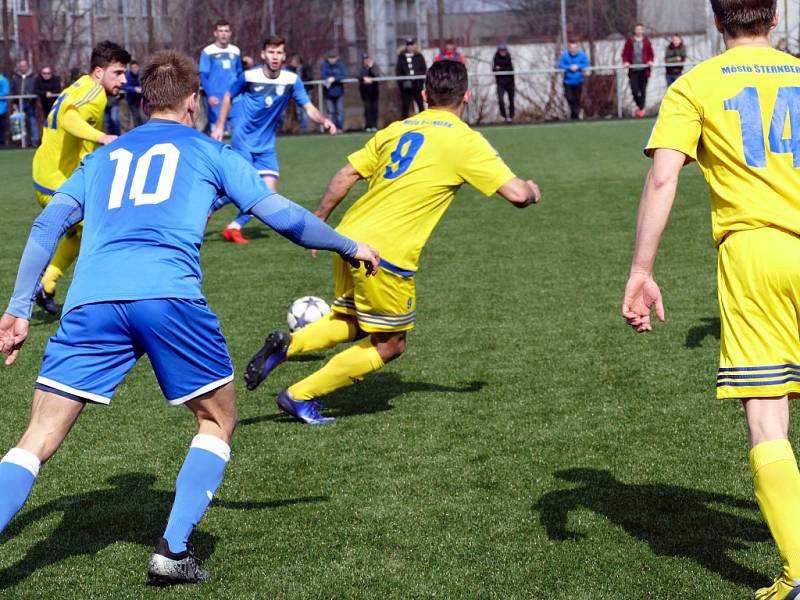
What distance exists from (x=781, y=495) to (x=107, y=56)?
6.44m

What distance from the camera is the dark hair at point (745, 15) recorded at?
12.2ft

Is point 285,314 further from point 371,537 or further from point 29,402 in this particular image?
point 371,537

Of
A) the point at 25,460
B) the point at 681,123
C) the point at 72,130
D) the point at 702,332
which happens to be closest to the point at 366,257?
the point at 681,123

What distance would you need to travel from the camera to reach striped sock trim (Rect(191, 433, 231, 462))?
167 inches

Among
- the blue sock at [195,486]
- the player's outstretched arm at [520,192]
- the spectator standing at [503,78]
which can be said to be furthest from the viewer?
the spectator standing at [503,78]

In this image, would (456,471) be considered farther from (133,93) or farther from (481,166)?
(133,93)

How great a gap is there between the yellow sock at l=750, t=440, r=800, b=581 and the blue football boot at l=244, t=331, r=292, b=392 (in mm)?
3131

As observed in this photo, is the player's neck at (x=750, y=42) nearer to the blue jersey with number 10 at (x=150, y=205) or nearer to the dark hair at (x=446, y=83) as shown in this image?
the blue jersey with number 10 at (x=150, y=205)

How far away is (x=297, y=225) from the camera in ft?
13.6

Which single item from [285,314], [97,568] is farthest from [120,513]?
[285,314]

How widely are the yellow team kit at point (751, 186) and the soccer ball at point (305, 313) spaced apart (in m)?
4.51

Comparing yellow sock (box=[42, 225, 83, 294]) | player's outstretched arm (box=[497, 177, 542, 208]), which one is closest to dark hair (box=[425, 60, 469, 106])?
player's outstretched arm (box=[497, 177, 542, 208])

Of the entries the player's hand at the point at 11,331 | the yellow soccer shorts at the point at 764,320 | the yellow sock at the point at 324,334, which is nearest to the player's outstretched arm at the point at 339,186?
the yellow sock at the point at 324,334

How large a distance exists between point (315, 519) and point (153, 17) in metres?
31.0
